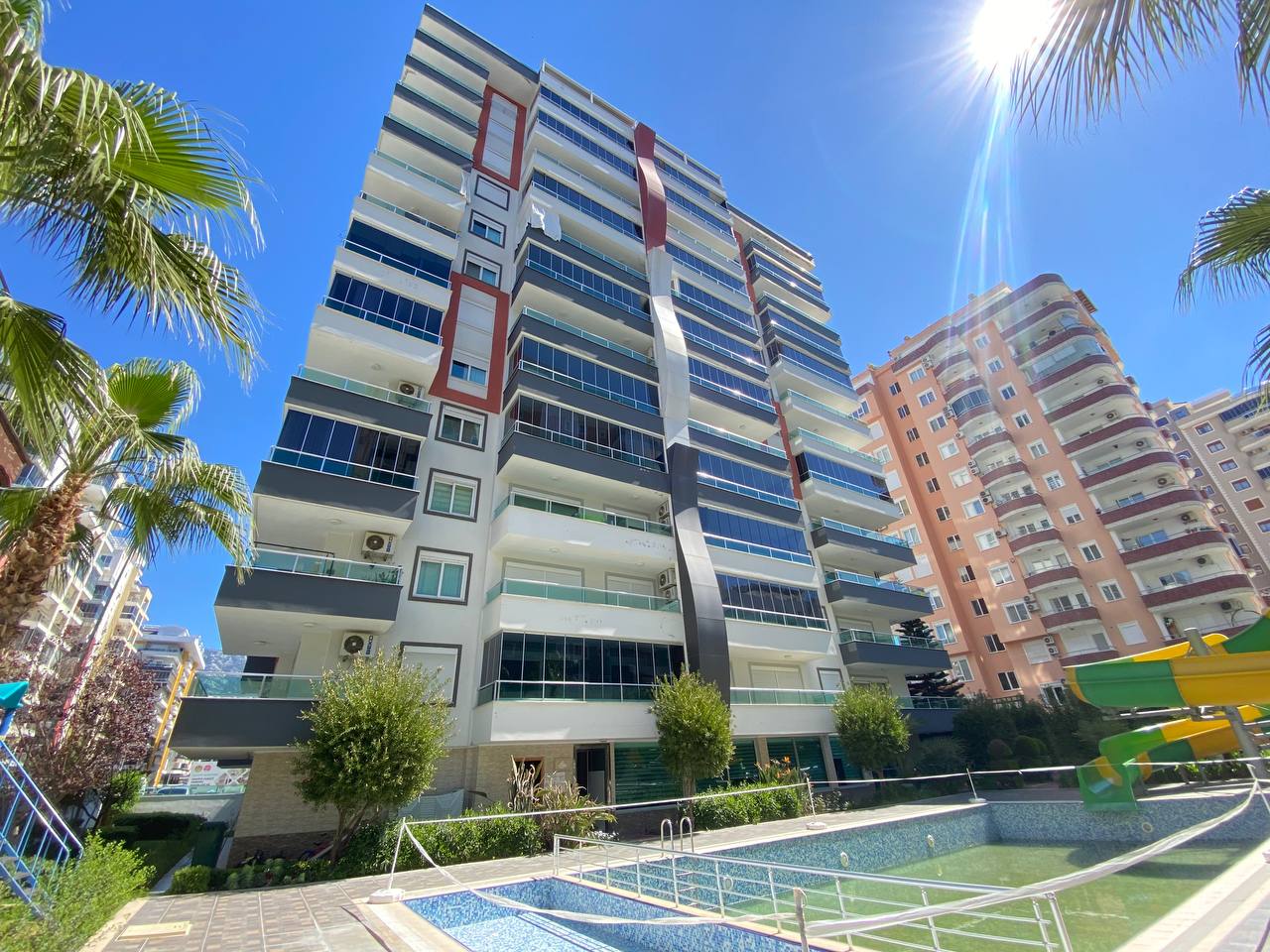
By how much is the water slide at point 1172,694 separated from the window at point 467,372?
2186 centimetres

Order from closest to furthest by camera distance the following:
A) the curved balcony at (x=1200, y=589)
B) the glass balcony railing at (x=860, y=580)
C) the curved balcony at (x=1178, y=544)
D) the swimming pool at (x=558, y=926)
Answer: the swimming pool at (x=558, y=926), the glass balcony railing at (x=860, y=580), the curved balcony at (x=1200, y=589), the curved balcony at (x=1178, y=544)

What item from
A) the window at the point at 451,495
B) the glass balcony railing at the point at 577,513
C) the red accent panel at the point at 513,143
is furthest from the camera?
the red accent panel at the point at 513,143

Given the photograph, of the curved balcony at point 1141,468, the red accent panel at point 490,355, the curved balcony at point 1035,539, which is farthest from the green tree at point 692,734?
the curved balcony at point 1141,468

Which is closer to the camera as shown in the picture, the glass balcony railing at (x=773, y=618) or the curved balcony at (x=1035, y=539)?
the glass balcony railing at (x=773, y=618)

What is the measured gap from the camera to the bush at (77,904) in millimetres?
4945

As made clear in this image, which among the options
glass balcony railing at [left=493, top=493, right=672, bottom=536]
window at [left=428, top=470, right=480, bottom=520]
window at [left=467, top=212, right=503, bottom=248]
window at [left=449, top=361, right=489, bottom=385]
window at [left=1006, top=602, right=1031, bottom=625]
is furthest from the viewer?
window at [left=1006, top=602, right=1031, bottom=625]

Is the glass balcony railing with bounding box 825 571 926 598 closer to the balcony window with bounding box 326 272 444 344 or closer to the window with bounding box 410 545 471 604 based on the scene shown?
the window with bounding box 410 545 471 604

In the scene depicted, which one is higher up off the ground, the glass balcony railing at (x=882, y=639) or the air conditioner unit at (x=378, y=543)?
the air conditioner unit at (x=378, y=543)

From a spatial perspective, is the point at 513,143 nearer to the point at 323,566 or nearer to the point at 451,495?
the point at 451,495

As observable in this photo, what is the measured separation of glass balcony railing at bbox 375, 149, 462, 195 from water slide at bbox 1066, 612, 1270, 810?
29.6 m

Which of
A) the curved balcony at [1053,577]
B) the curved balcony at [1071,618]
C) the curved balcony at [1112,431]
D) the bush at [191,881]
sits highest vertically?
the curved balcony at [1112,431]

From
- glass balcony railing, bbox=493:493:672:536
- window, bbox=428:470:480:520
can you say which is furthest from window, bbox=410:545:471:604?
glass balcony railing, bbox=493:493:672:536

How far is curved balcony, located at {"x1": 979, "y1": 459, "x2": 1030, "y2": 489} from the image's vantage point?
3919cm

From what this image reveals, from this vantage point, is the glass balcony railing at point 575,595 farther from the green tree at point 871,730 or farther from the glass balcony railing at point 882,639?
the glass balcony railing at point 882,639
